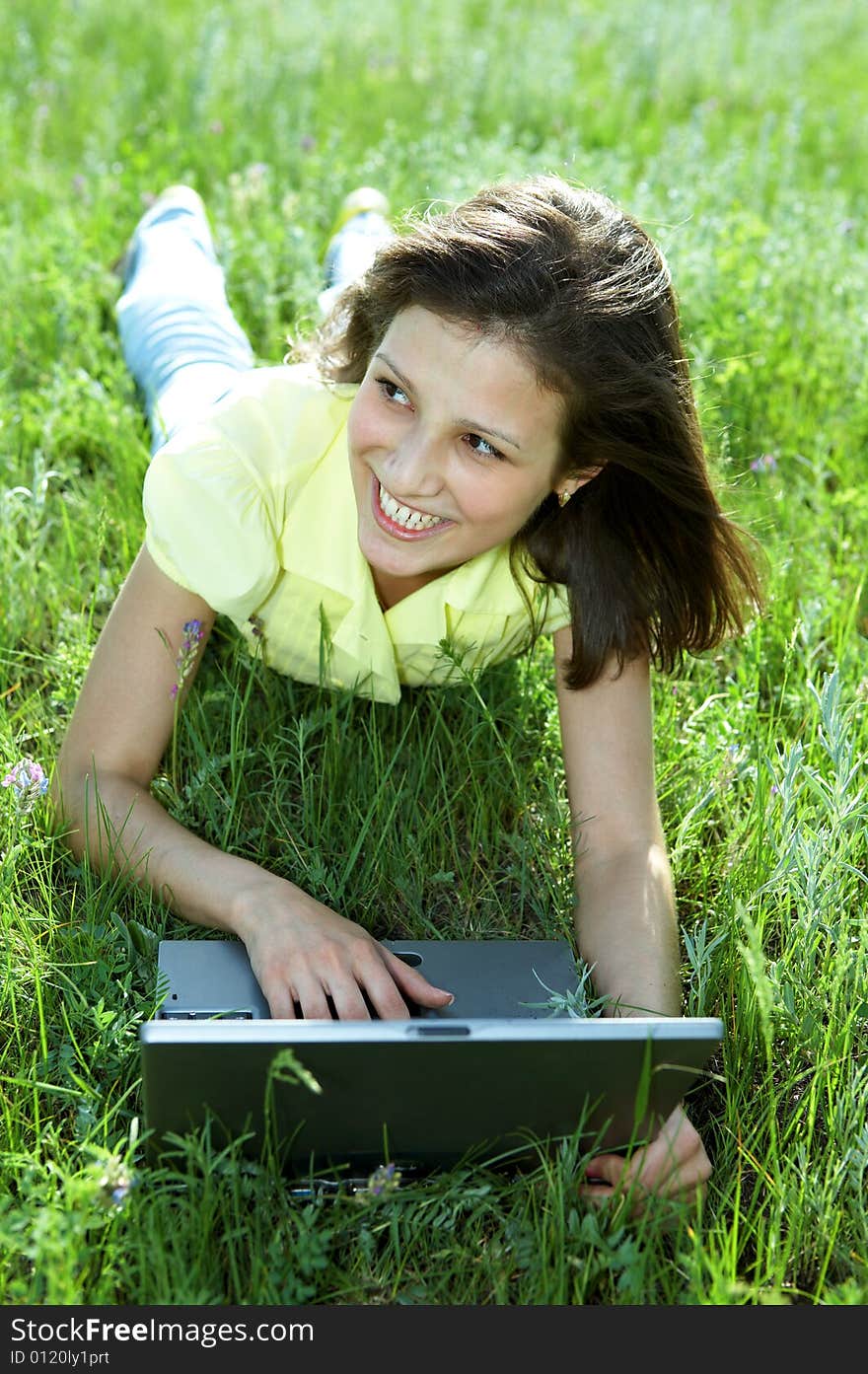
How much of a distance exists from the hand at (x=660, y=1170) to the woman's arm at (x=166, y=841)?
1.16 feet

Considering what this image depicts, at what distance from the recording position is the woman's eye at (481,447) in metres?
2.48

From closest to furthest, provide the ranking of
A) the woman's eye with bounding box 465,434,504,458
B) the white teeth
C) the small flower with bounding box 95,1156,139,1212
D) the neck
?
the small flower with bounding box 95,1156,139,1212 < the woman's eye with bounding box 465,434,504,458 < the white teeth < the neck

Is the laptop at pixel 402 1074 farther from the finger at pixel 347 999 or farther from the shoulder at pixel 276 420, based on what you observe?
the shoulder at pixel 276 420

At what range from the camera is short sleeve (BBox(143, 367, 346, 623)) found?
2646 millimetres

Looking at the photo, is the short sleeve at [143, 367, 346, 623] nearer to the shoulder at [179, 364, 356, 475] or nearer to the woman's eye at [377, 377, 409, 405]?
the shoulder at [179, 364, 356, 475]

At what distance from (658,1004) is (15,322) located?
8.99 feet

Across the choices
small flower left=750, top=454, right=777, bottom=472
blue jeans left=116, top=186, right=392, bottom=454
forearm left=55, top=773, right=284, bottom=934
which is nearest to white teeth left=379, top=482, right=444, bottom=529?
forearm left=55, top=773, right=284, bottom=934

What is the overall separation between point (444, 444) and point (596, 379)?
29cm

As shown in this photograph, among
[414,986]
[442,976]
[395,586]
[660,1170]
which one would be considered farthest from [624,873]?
[395,586]

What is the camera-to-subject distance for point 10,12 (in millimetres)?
5934

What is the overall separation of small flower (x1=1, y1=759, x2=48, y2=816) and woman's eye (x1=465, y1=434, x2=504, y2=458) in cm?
99

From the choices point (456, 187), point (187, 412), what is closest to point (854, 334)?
point (456, 187)

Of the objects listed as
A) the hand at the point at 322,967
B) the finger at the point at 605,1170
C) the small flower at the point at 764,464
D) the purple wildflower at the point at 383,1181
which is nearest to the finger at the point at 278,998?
the hand at the point at 322,967

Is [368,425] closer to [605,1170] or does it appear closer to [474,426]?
[474,426]
